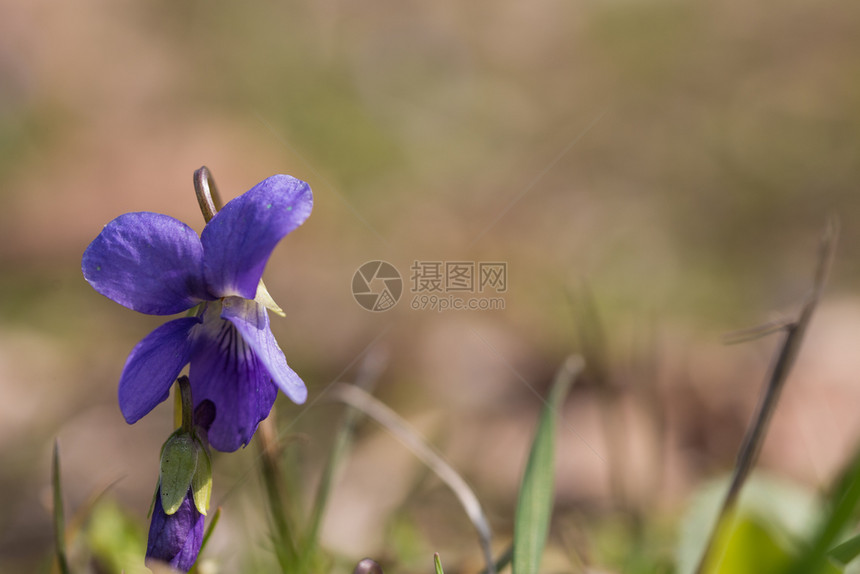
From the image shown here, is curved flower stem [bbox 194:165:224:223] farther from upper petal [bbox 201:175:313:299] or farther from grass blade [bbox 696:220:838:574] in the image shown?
grass blade [bbox 696:220:838:574]

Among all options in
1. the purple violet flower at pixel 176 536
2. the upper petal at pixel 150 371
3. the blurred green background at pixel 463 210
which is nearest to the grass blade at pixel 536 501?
the blurred green background at pixel 463 210

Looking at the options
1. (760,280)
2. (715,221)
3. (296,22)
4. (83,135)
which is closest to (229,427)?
(760,280)

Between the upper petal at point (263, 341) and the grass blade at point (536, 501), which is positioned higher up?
the upper petal at point (263, 341)

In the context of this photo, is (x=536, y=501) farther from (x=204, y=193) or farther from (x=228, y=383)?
(x=204, y=193)

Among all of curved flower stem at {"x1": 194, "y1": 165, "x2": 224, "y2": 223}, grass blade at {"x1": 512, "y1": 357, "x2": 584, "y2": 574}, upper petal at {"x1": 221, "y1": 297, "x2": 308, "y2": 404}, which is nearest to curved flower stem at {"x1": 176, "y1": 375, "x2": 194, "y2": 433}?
upper petal at {"x1": 221, "y1": 297, "x2": 308, "y2": 404}

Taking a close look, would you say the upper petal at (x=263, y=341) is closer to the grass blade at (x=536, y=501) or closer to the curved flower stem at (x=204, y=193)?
the curved flower stem at (x=204, y=193)

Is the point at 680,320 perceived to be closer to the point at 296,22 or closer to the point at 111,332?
the point at 111,332

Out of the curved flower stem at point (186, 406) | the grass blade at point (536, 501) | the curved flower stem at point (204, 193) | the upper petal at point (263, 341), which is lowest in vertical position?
the grass blade at point (536, 501)
